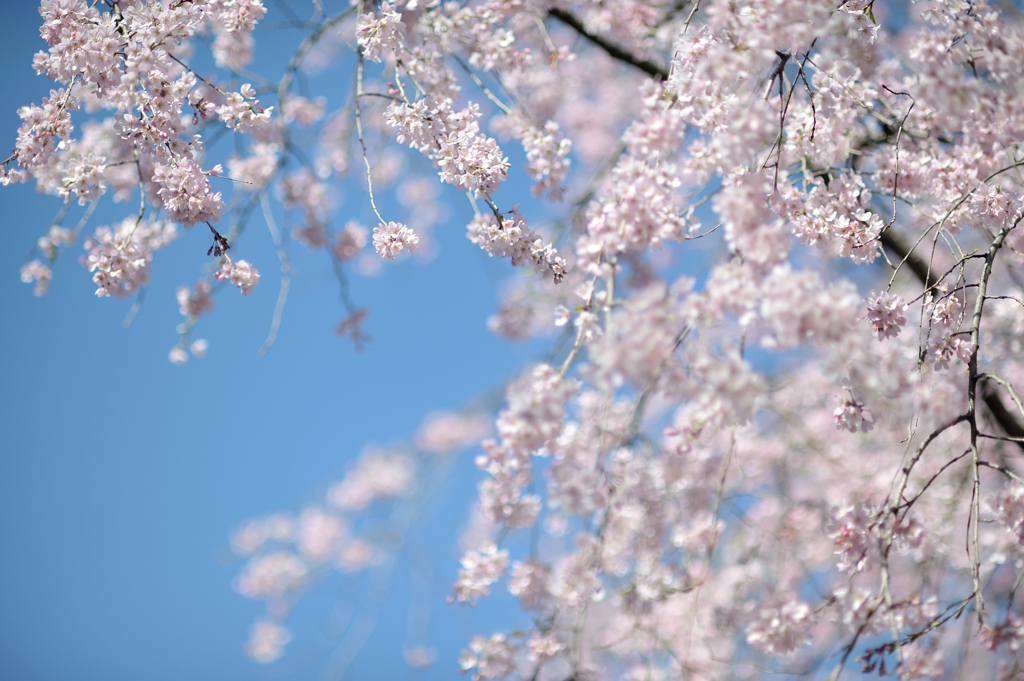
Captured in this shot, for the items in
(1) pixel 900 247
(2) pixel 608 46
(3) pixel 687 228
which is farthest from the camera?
(2) pixel 608 46

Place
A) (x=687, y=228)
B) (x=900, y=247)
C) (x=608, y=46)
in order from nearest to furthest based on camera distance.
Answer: (x=687, y=228), (x=900, y=247), (x=608, y=46)

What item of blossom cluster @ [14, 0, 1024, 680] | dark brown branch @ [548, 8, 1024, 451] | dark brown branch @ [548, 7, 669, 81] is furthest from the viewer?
dark brown branch @ [548, 7, 669, 81]

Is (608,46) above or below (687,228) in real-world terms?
above

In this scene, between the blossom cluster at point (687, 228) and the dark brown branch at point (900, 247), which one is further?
the dark brown branch at point (900, 247)

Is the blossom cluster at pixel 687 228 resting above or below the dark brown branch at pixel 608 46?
below

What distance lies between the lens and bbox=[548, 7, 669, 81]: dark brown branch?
9.23 feet

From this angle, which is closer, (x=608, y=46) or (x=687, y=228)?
(x=687, y=228)

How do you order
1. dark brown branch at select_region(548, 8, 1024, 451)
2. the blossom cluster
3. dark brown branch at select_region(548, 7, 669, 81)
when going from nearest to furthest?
the blossom cluster → dark brown branch at select_region(548, 8, 1024, 451) → dark brown branch at select_region(548, 7, 669, 81)

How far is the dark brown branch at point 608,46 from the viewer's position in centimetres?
281

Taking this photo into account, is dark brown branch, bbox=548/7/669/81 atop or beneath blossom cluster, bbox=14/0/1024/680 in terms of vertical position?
atop

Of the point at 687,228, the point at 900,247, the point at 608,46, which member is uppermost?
the point at 608,46

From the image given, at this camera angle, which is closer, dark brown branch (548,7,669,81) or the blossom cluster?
the blossom cluster

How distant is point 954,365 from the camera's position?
7.93ft

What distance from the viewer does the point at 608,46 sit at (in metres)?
2.83
